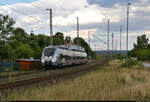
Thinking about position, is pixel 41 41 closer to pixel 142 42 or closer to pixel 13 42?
pixel 13 42

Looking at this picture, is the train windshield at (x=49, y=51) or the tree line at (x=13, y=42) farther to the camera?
the tree line at (x=13, y=42)

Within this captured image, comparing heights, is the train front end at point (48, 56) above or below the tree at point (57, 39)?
below

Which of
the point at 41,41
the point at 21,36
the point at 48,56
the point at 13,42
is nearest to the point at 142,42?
the point at 41,41

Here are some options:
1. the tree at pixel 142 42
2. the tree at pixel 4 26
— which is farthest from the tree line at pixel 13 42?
the tree at pixel 142 42

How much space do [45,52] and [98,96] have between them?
73.0 ft

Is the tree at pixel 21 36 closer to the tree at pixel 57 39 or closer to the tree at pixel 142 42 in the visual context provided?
the tree at pixel 57 39

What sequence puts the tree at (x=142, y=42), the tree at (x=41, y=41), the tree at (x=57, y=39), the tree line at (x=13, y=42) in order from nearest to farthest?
the tree line at (x=13, y=42) → the tree at (x=41, y=41) → the tree at (x=57, y=39) → the tree at (x=142, y=42)

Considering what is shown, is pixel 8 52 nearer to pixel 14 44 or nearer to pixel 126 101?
pixel 14 44

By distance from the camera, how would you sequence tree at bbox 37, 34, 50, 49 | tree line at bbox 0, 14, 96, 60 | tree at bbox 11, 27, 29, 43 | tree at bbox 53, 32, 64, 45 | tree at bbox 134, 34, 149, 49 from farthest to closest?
tree at bbox 134, 34, 149, 49 → tree at bbox 53, 32, 64, 45 → tree at bbox 37, 34, 50, 49 → tree at bbox 11, 27, 29, 43 → tree line at bbox 0, 14, 96, 60

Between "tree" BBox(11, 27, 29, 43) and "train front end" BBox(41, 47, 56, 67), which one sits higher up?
"tree" BBox(11, 27, 29, 43)

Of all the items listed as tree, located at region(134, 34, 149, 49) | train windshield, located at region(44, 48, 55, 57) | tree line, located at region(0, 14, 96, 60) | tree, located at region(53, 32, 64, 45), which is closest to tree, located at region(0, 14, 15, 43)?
tree line, located at region(0, 14, 96, 60)

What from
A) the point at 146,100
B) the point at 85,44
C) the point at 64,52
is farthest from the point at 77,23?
the point at 85,44

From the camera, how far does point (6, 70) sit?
27.8 m

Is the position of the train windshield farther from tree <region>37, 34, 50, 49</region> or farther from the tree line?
tree <region>37, 34, 50, 49</region>
